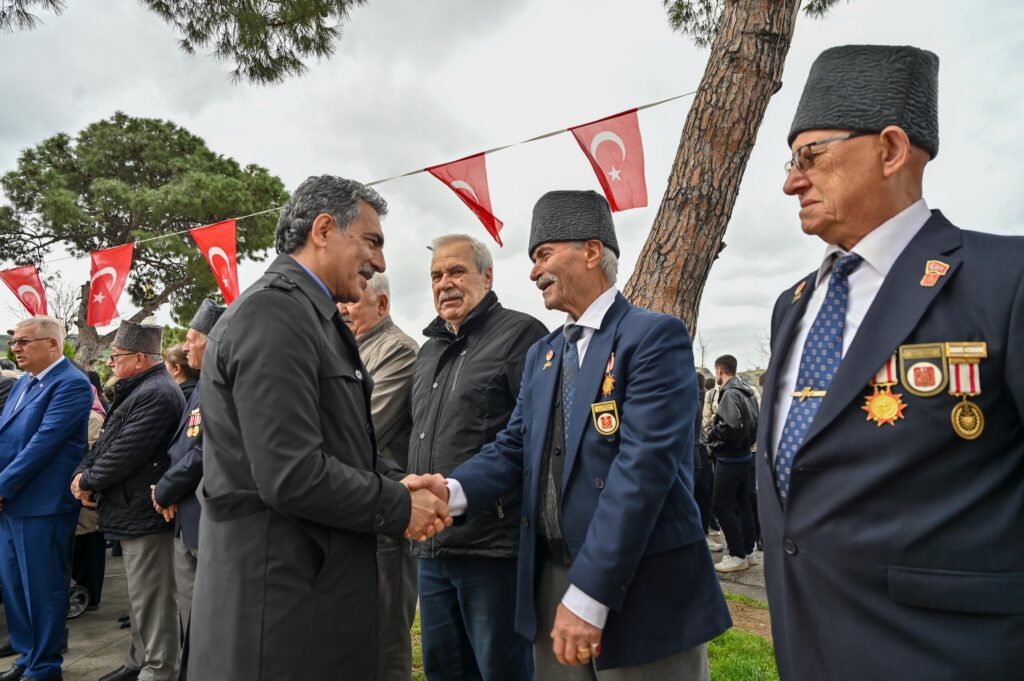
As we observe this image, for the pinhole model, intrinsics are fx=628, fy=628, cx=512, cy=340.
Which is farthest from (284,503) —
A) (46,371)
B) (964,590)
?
(46,371)

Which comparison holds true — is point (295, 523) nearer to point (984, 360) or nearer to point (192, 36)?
point (984, 360)

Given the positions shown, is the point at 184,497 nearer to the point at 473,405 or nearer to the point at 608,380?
the point at 473,405

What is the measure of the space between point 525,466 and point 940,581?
1.30 metres

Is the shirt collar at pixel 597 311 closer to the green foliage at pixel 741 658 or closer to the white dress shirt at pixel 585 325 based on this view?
the white dress shirt at pixel 585 325

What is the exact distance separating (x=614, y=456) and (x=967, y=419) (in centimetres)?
97

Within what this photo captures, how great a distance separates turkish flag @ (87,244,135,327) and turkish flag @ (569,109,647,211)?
6.21m

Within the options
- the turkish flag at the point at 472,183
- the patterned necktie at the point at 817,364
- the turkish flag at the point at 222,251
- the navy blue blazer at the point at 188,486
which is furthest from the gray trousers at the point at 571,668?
the turkish flag at the point at 222,251

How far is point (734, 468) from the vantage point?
641 centimetres

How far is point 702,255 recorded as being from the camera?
3.99 m

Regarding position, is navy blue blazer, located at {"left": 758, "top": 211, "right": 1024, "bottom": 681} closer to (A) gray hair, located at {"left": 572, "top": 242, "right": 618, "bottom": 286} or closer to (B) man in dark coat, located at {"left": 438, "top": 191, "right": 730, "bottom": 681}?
(B) man in dark coat, located at {"left": 438, "top": 191, "right": 730, "bottom": 681}

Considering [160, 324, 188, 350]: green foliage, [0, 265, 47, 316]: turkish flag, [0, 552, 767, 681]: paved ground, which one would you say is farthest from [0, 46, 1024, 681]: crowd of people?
[160, 324, 188, 350]: green foliage

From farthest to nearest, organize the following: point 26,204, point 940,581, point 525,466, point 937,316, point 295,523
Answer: point 26,204, point 525,466, point 295,523, point 937,316, point 940,581

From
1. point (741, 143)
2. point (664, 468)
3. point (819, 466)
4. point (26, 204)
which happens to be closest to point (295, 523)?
point (664, 468)

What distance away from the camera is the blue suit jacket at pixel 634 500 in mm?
1787
